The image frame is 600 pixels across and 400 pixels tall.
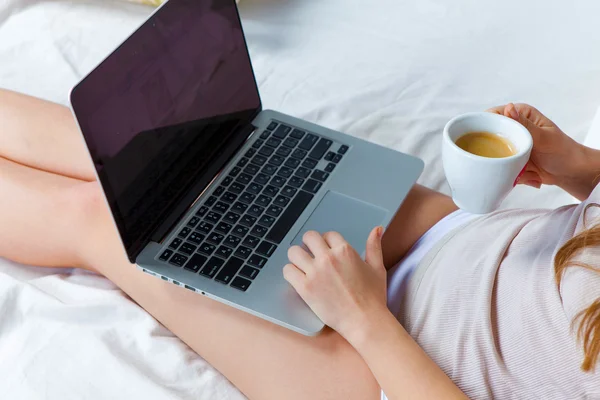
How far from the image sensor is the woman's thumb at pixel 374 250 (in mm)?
737

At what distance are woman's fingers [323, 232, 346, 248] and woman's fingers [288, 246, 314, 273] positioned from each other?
31 mm

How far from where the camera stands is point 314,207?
2.74ft

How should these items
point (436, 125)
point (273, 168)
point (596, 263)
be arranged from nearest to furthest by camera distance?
1. point (596, 263)
2. point (273, 168)
3. point (436, 125)

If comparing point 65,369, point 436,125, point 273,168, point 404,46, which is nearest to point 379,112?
point 436,125

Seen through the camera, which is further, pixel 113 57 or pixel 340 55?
pixel 340 55

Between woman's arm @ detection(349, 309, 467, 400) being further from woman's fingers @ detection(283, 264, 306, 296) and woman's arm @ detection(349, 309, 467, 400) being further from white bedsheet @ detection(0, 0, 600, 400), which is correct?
white bedsheet @ detection(0, 0, 600, 400)

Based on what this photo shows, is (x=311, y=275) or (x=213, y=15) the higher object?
(x=213, y=15)

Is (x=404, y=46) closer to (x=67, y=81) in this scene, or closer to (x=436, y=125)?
(x=436, y=125)

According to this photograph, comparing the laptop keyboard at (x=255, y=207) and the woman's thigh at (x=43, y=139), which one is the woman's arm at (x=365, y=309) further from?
the woman's thigh at (x=43, y=139)

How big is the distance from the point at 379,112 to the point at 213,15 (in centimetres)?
41

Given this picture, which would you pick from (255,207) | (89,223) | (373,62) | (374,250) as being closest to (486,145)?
(374,250)

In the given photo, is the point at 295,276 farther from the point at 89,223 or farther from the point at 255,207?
the point at 89,223

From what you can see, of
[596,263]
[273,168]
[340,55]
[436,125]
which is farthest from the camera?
[340,55]

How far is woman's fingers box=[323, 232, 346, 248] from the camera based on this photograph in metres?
0.74
